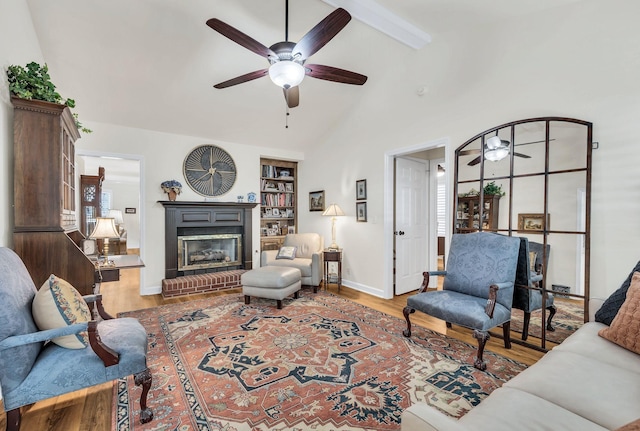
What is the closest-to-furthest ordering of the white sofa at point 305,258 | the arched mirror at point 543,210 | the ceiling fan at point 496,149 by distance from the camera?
the arched mirror at point 543,210
the ceiling fan at point 496,149
the white sofa at point 305,258

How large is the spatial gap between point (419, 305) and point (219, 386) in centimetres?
179

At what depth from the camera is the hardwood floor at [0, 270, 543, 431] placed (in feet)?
5.65

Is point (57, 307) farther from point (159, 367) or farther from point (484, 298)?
point (484, 298)

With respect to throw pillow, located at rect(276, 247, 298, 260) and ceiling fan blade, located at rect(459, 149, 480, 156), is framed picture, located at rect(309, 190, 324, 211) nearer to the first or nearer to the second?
throw pillow, located at rect(276, 247, 298, 260)

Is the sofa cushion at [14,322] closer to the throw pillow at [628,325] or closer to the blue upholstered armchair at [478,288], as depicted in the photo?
the blue upholstered armchair at [478,288]

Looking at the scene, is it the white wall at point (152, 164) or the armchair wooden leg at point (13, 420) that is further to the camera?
the white wall at point (152, 164)

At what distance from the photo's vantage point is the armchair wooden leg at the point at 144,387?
1691mm

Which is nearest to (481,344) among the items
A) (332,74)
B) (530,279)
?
(530,279)

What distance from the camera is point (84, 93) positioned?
3584mm

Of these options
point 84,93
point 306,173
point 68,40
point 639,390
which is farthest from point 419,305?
point 84,93

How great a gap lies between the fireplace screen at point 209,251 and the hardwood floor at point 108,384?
2.18ft

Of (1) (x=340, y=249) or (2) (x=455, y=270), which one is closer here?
(2) (x=455, y=270)

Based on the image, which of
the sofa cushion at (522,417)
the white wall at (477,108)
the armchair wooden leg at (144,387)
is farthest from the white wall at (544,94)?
the armchair wooden leg at (144,387)

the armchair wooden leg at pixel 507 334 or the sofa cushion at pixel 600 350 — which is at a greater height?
the sofa cushion at pixel 600 350
